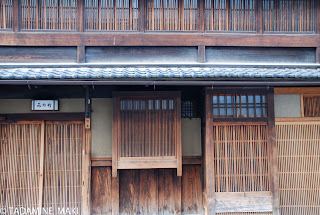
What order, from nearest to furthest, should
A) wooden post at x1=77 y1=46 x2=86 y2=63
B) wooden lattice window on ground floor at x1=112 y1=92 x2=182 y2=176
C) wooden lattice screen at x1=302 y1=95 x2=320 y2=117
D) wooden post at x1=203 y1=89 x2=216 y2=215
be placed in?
wooden post at x1=203 y1=89 x2=216 y2=215 → wooden lattice window on ground floor at x1=112 y1=92 x2=182 y2=176 → wooden post at x1=77 y1=46 x2=86 y2=63 → wooden lattice screen at x1=302 y1=95 x2=320 y2=117

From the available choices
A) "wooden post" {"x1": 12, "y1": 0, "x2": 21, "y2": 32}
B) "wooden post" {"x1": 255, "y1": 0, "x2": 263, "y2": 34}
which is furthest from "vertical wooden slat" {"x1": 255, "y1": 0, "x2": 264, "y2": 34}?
"wooden post" {"x1": 12, "y1": 0, "x2": 21, "y2": 32}

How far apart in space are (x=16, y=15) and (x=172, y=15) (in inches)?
165

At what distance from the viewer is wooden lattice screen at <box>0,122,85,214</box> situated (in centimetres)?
Answer: 583

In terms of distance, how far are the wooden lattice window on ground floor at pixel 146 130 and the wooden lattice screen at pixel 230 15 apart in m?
2.44

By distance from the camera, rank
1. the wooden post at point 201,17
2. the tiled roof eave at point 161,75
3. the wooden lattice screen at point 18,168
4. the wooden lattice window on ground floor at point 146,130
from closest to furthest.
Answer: the tiled roof eave at point 161,75 < the wooden lattice window on ground floor at point 146,130 < the wooden lattice screen at point 18,168 < the wooden post at point 201,17

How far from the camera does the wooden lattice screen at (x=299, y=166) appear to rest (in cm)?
588

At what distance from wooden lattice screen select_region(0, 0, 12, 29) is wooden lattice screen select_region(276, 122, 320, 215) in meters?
7.68

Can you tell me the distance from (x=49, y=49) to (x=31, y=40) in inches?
19.4

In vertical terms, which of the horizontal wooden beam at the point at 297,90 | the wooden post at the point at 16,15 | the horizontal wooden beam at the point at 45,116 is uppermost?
the wooden post at the point at 16,15

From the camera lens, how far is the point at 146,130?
18.7 feet

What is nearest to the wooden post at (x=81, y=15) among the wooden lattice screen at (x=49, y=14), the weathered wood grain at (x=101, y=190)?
the wooden lattice screen at (x=49, y=14)

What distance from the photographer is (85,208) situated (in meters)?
5.85

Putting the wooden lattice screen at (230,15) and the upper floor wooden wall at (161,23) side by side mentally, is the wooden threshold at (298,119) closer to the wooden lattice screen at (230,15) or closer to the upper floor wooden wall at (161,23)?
the upper floor wooden wall at (161,23)

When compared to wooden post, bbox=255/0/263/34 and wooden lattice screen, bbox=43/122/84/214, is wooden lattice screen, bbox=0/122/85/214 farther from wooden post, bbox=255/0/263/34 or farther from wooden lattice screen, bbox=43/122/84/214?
wooden post, bbox=255/0/263/34
